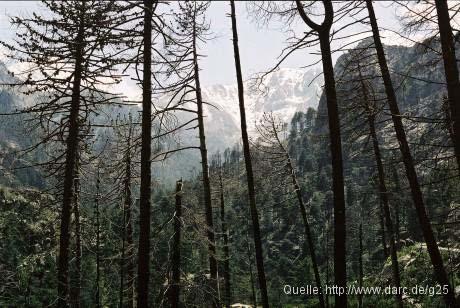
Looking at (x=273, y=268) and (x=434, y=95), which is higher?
(x=434, y=95)

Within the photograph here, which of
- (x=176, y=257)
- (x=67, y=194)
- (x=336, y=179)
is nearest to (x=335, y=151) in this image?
(x=336, y=179)

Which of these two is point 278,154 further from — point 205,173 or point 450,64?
point 450,64

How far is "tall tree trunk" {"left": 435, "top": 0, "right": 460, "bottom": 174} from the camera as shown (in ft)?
26.9

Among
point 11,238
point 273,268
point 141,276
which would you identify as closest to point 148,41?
point 141,276

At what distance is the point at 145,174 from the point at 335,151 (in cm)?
388

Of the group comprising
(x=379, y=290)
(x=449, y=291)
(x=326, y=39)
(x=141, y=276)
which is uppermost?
(x=326, y=39)

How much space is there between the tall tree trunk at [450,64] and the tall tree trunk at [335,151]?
2.37 m

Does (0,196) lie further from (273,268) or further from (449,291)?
(449,291)

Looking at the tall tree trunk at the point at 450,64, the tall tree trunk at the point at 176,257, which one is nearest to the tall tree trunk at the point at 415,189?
the tall tree trunk at the point at 450,64

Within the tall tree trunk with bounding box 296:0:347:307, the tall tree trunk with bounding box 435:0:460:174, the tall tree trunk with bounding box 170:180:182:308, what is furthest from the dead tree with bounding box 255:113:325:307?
the tall tree trunk with bounding box 435:0:460:174

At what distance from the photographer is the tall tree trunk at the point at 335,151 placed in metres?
7.70

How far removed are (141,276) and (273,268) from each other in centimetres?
7677

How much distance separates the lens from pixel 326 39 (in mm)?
8320

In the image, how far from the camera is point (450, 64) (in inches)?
332
